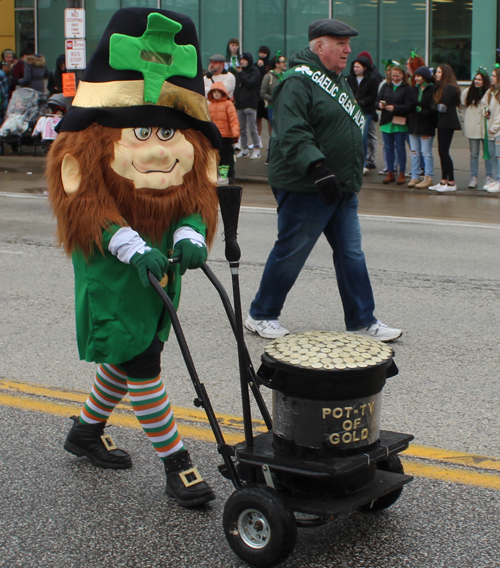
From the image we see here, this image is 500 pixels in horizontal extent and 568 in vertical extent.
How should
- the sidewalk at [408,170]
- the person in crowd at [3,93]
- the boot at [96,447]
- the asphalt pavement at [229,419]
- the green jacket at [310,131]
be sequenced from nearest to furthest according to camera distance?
the asphalt pavement at [229,419] < the boot at [96,447] < the green jacket at [310,131] < the sidewalk at [408,170] < the person in crowd at [3,93]

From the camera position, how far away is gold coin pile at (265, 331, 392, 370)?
274cm

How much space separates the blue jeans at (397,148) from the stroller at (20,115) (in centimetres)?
799

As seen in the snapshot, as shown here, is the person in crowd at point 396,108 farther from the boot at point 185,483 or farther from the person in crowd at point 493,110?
the boot at point 185,483

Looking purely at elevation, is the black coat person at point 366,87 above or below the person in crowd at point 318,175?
above

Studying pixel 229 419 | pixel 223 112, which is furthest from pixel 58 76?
pixel 229 419

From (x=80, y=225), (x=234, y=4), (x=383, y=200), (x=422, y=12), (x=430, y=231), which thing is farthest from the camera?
(x=234, y=4)

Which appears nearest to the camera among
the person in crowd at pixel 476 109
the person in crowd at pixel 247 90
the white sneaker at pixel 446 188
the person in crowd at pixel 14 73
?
the person in crowd at pixel 476 109

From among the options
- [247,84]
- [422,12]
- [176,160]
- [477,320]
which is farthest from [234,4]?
[176,160]

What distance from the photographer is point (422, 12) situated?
19.6m

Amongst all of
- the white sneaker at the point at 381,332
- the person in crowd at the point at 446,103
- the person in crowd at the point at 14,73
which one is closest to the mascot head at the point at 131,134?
the white sneaker at the point at 381,332

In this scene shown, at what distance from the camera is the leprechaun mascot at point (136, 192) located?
325 cm

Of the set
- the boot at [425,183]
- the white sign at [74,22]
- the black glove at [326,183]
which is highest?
the white sign at [74,22]

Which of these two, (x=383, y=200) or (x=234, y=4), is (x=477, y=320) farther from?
(x=234, y=4)

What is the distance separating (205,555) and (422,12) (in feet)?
60.9
